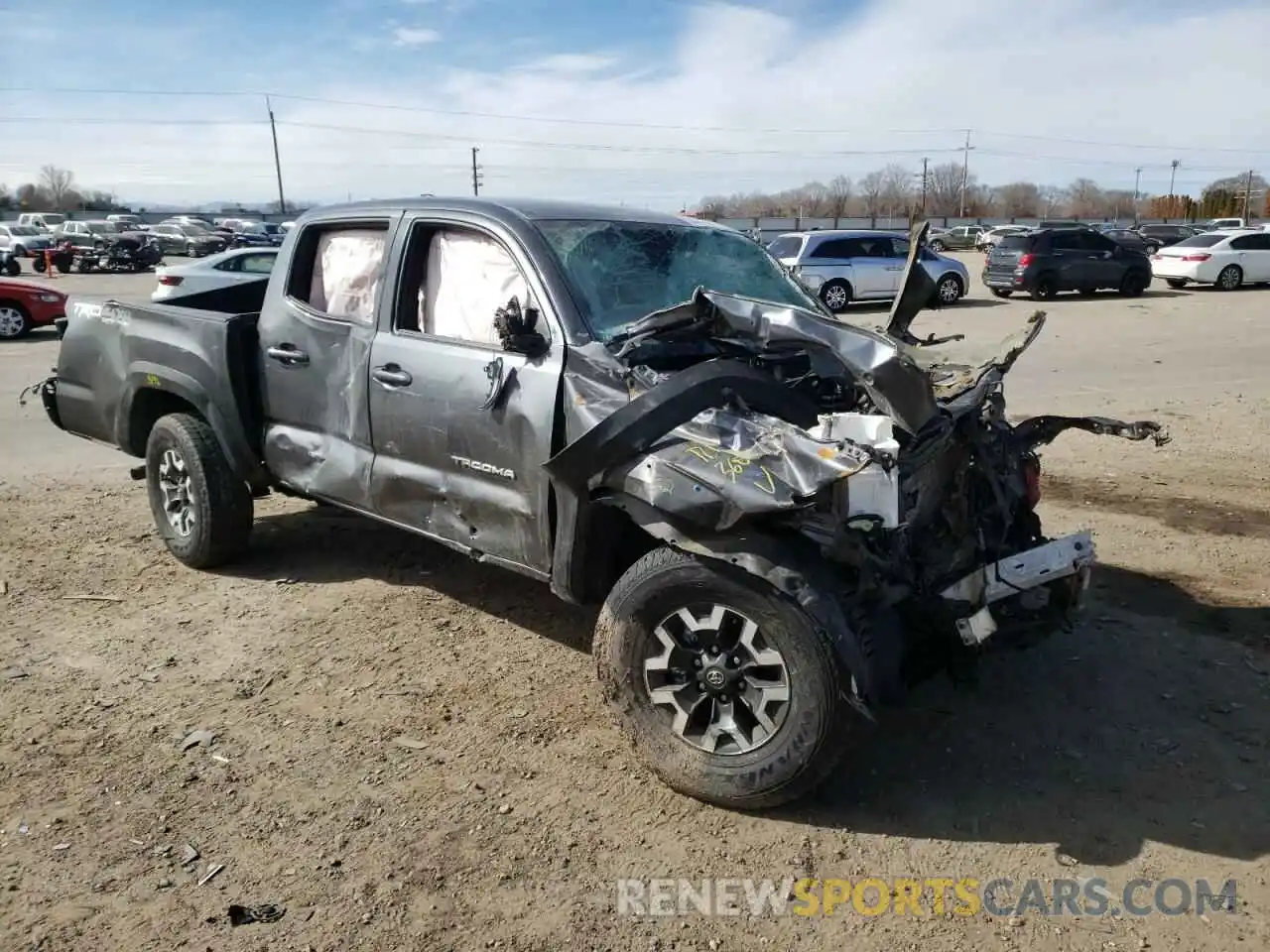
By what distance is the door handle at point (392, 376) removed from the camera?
4.22 metres

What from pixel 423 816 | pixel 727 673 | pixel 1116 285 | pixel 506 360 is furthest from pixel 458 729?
pixel 1116 285

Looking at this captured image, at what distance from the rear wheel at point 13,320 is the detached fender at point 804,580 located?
16.3m

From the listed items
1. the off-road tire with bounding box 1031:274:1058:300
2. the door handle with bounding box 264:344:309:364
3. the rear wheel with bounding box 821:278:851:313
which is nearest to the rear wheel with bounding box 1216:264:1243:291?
the off-road tire with bounding box 1031:274:1058:300

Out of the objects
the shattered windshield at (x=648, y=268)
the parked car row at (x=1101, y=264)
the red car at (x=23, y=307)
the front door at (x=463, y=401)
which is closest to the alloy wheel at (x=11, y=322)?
the red car at (x=23, y=307)

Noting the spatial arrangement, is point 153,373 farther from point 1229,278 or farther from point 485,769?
point 1229,278

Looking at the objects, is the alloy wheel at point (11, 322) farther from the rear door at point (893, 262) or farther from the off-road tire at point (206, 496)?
the rear door at point (893, 262)

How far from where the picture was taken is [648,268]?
169 inches

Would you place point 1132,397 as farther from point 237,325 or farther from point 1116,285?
point 1116,285

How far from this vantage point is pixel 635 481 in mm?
3309

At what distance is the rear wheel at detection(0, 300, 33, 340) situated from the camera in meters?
15.8

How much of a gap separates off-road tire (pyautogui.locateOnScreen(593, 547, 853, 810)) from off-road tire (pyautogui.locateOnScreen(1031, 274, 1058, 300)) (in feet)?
74.4

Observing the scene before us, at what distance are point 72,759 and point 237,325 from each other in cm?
228

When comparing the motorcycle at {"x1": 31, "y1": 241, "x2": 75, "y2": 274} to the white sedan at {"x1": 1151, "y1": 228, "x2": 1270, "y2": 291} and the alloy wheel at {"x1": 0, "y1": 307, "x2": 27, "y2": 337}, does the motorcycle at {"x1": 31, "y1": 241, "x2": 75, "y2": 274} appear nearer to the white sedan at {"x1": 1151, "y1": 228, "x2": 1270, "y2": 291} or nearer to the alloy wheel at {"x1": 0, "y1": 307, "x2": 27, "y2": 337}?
the alloy wheel at {"x1": 0, "y1": 307, "x2": 27, "y2": 337}

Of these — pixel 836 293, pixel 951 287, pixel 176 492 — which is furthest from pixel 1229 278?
pixel 176 492
